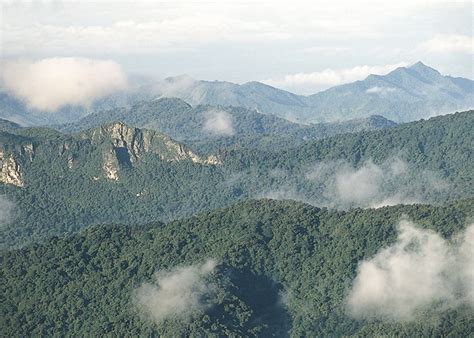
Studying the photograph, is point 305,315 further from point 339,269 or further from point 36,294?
point 36,294

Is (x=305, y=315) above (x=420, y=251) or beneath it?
beneath

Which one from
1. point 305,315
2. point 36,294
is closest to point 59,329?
point 36,294

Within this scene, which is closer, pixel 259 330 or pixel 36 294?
pixel 259 330

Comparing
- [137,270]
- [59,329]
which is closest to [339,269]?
[137,270]

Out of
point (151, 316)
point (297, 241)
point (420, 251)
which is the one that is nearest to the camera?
point (151, 316)

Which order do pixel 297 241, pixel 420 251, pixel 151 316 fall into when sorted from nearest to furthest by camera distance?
pixel 151 316, pixel 420 251, pixel 297 241

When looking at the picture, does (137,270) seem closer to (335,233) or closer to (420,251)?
(335,233)
